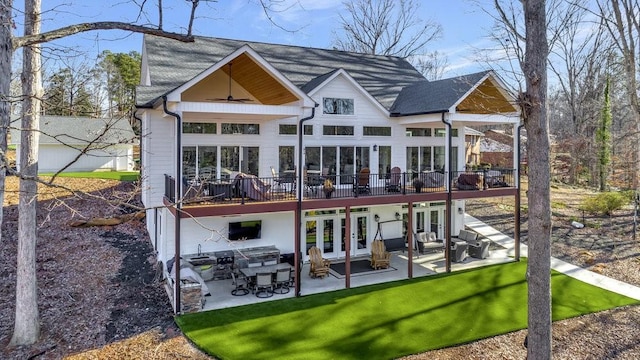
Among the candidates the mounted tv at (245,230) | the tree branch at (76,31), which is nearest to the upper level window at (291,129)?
the mounted tv at (245,230)

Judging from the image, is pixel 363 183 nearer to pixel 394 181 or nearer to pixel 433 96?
pixel 394 181

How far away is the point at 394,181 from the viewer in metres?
16.2

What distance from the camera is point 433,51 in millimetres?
45250

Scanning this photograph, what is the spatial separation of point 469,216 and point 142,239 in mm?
17746

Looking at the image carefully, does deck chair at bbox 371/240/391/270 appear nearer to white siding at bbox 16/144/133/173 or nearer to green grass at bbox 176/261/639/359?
green grass at bbox 176/261/639/359

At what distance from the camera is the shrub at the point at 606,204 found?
2275cm

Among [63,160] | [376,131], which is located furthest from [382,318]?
[63,160]

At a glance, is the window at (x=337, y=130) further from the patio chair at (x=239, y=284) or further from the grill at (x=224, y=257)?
the patio chair at (x=239, y=284)

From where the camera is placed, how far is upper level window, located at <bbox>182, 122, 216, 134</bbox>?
1388 centimetres

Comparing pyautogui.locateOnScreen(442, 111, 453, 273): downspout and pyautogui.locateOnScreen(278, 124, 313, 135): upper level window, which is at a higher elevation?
pyautogui.locateOnScreen(278, 124, 313, 135): upper level window

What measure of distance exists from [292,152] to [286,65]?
5.04 meters

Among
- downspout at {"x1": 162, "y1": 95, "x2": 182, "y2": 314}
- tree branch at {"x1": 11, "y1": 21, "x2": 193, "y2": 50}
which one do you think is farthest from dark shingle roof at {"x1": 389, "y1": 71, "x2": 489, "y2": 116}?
tree branch at {"x1": 11, "y1": 21, "x2": 193, "y2": 50}

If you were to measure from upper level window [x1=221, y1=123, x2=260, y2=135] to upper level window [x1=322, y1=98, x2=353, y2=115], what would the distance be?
286 centimetres

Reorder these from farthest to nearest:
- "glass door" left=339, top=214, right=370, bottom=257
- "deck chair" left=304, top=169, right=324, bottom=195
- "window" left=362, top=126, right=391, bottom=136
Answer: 1. "glass door" left=339, top=214, right=370, bottom=257
2. "window" left=362, top=126, right=391, bottom=136
3. "deck chair" left=304, top=169, right=324, bottom=195
